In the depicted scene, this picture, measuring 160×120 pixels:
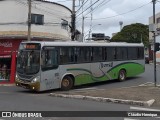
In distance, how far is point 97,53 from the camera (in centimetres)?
2319

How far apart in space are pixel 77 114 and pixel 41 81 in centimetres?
764

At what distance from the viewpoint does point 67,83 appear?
21125 mm

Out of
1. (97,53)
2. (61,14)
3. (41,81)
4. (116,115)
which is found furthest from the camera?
(61,14)

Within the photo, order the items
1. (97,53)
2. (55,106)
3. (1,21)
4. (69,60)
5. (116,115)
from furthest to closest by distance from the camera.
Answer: (1,21)
(97,53)
(69,60)
(55,106)
(116,115)

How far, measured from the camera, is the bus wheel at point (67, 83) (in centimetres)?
2084

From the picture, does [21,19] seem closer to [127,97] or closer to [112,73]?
[112,73]

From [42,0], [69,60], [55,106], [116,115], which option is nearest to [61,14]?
[42,0]

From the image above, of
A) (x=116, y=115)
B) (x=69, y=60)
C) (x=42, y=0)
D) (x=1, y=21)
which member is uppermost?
(x=42, y=0)

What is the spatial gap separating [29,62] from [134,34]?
78805 mm

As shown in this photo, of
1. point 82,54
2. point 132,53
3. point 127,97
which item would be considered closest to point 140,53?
point 132,53

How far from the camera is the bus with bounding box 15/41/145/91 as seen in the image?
1948cm

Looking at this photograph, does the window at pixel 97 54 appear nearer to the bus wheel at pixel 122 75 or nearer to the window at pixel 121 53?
the window at pixel 121 53

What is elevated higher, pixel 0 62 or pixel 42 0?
pixel 42 0

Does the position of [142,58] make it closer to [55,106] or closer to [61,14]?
[61,14]
